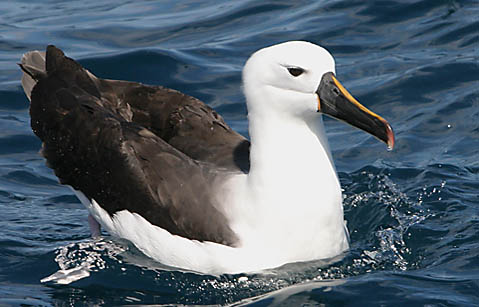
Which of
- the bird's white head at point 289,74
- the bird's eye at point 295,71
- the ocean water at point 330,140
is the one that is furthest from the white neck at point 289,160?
the ocean water at point 330,140

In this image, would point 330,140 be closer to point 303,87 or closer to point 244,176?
point 244,176

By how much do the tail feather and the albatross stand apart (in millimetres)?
737

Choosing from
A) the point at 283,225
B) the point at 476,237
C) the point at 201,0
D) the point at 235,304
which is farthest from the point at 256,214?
the point at 201,0

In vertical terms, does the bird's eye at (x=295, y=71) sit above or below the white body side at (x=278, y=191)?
above

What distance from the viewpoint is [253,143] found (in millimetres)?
6320

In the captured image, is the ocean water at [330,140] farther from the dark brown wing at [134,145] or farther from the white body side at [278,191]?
the dark brown wing at [134,145]

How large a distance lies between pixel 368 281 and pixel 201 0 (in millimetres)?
8249

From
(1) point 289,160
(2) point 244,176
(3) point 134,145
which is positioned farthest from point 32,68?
(1) point 289,160

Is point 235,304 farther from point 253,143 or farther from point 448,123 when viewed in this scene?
point 448,123

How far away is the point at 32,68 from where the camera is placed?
302 inches

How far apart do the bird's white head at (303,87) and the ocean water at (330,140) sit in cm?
102

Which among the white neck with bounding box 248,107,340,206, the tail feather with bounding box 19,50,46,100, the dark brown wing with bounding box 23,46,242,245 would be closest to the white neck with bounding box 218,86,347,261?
the white neck with bounding box 248,107,340,206

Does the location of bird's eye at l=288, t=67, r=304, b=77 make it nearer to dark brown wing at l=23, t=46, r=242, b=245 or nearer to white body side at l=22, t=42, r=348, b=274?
white body side at l=22, t=42, r=348, b=274

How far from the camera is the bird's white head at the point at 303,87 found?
5969 millimetres
